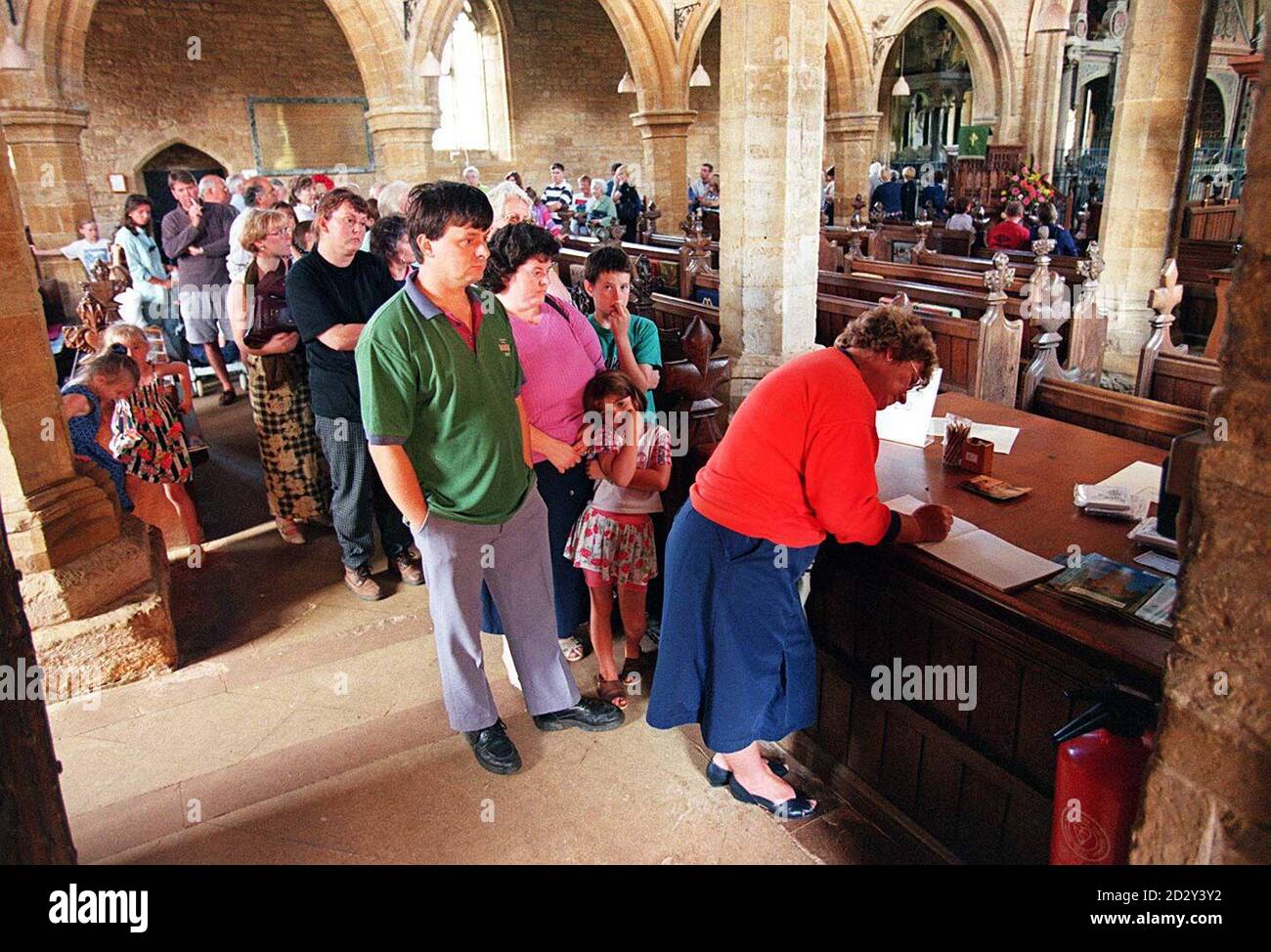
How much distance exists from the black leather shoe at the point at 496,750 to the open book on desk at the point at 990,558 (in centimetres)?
148

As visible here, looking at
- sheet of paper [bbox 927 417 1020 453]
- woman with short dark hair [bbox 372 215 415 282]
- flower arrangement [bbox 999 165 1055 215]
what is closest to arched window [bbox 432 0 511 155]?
flower arrangement [bbox 999 165 1055 215]

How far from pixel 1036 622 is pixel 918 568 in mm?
371

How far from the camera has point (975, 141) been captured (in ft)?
55.7

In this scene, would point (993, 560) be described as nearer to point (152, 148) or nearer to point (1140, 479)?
point (1140, 479)

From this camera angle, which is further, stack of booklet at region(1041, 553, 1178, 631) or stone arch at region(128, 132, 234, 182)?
stone arch at region(128, 132, 234, 182)

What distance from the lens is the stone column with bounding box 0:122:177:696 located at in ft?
10.7

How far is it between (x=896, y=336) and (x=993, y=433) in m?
1.53

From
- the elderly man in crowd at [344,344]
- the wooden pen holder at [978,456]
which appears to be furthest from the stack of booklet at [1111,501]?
the elderly man in crowd at [344,344]

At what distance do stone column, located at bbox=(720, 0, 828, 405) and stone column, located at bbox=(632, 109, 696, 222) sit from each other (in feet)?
30.0

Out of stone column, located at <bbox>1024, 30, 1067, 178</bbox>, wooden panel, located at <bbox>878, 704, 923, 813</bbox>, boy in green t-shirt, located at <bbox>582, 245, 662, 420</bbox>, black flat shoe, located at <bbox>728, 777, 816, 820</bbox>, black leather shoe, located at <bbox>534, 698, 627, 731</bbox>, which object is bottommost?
black flat shoe, located at <bbox>728, 777, 816, 820</bbox>

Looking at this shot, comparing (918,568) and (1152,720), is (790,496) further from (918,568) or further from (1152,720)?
(1152,720)

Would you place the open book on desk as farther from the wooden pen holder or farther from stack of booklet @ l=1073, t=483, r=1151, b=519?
the wooden pen holder

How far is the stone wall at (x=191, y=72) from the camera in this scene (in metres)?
13.9

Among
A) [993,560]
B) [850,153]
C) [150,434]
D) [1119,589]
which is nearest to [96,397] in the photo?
[150,434]
